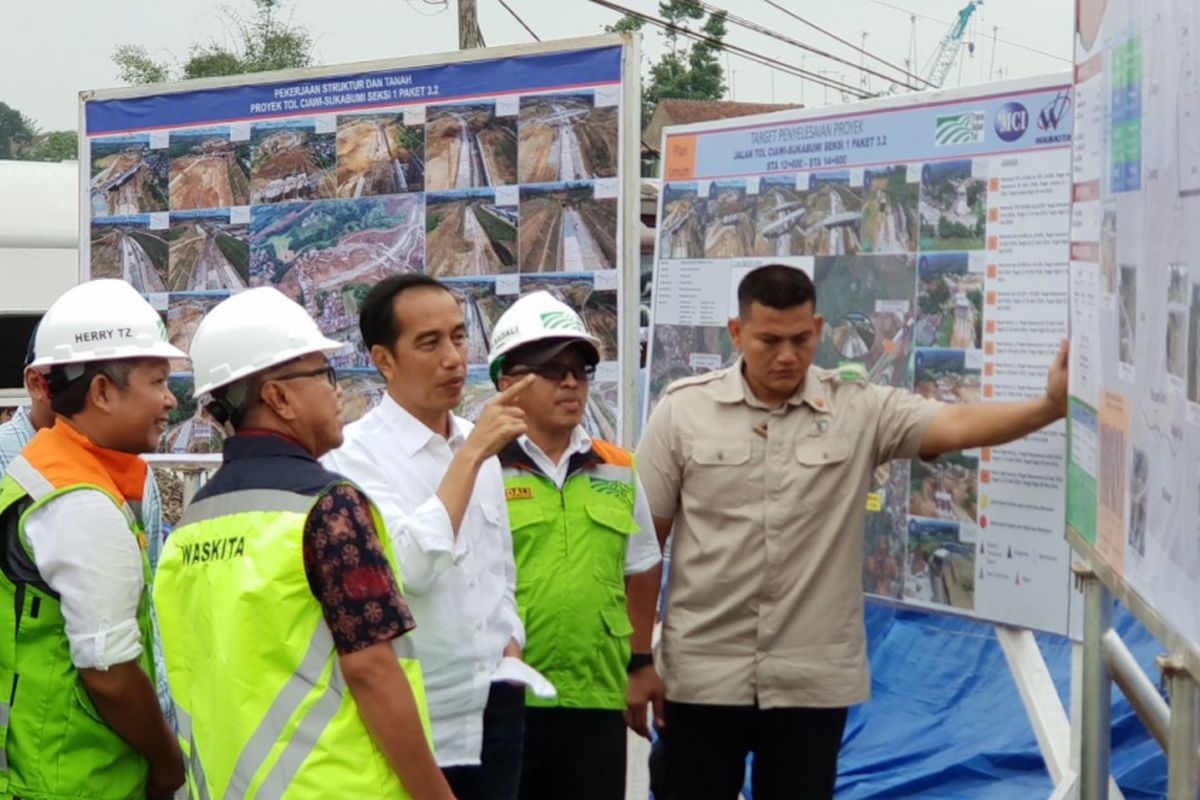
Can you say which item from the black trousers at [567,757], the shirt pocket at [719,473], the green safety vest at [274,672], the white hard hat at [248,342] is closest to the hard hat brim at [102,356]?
the white hard hat at [248,342]

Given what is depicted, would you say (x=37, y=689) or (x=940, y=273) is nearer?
(x=37, y=689)

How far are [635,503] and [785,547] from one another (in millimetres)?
398

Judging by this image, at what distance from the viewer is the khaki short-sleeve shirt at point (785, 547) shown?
404 cm

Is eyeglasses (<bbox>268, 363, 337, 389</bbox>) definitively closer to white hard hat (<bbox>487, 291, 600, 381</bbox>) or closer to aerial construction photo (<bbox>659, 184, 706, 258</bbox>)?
white hard hat (<bbox>487, 291, 600, 381</bbox>)

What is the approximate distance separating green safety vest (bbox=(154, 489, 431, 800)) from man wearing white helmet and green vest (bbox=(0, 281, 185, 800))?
0.58m

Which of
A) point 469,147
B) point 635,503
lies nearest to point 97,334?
point 635,503

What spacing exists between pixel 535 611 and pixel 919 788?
2.64 m

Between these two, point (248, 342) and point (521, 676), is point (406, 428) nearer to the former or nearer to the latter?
point (521, 676)

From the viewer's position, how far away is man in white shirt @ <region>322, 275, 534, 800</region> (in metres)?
3.18

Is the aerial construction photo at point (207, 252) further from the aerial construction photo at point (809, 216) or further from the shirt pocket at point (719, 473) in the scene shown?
the shirt pocket at point (719, 473)

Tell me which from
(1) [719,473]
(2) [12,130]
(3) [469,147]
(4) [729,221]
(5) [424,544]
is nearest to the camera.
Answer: (5) [424,544]

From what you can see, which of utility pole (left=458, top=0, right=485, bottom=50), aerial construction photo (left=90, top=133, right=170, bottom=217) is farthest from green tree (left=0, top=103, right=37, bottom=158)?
aerial construction photo (left=90, top=133, right=170, bottom=217)

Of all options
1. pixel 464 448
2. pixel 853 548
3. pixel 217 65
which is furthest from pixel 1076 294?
pixel 217 65

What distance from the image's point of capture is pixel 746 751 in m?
4.19
